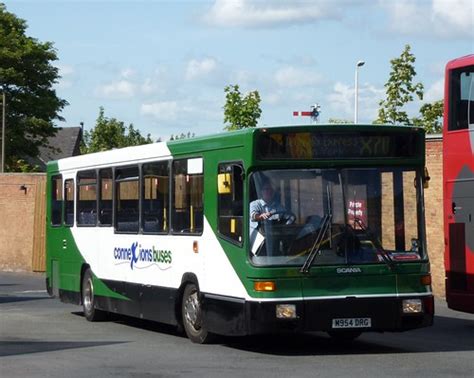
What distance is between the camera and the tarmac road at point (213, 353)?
1286cm

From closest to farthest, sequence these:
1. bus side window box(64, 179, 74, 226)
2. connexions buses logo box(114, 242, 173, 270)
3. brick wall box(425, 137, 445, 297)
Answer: connexions buses logo box(114, 242, 173, 270)
bus side window box(64, 179, 74, 226)
brick wall box(425, 137, 445, 297)

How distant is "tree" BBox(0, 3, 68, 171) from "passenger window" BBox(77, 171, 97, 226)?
48826mm

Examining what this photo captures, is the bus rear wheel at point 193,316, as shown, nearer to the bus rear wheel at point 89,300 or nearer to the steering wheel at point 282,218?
the steering wheel at point 282,218

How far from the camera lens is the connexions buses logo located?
16750mm

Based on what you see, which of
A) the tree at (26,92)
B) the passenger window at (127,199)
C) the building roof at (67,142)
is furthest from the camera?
the building roof at (67,142)

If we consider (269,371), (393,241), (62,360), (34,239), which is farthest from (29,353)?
(34,239)

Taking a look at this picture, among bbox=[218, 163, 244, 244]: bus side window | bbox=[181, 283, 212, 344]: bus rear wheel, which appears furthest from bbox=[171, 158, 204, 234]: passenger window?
bbox=[181, 283, 212, 344]: bus rear wheel

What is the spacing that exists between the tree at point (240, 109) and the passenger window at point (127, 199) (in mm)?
25873

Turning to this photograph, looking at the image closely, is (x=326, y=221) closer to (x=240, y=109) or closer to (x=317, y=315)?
(x=317, y=315)

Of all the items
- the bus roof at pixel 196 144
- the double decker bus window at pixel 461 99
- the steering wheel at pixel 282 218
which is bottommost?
the steering wheel at pixel 282 218

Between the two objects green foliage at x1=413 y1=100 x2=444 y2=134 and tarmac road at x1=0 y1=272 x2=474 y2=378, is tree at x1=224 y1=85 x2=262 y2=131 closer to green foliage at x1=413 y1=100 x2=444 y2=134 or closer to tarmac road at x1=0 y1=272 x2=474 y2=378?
green foliage at x1=413 y1=100 x2=444 y2=134

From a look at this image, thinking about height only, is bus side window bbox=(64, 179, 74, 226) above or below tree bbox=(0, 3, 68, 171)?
below

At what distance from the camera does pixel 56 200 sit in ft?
73.0

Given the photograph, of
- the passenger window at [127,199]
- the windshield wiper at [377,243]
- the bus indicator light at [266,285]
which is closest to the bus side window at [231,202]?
the bus indicator light at [266,285]
